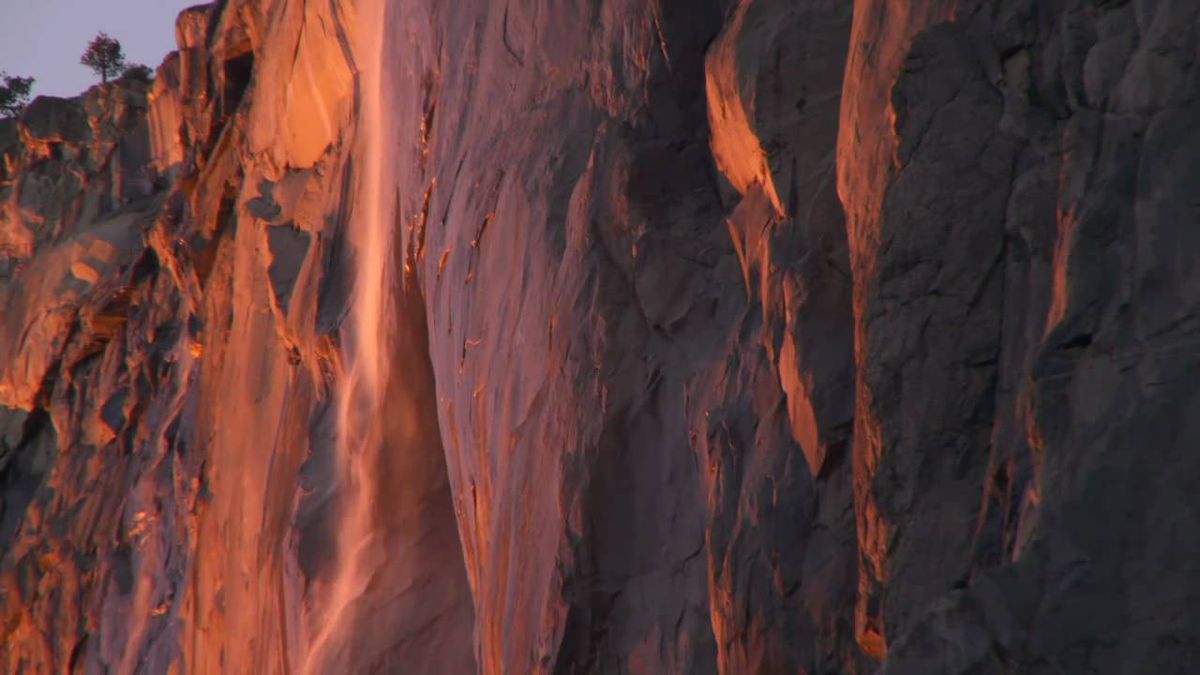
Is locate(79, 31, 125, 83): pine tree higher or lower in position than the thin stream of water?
higher

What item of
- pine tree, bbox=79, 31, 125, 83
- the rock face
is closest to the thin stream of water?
the rock face

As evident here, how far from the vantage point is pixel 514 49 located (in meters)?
8.91

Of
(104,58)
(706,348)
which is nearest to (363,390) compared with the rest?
(706,348)

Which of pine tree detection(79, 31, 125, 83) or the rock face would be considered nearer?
the rock face

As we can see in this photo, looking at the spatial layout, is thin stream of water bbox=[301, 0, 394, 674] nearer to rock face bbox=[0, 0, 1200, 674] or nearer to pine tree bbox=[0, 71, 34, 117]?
rock face bbox=[0, 0, 1200, 674]

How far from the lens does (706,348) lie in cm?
680

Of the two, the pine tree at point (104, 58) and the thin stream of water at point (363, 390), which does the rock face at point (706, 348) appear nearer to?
the thin stream of water at point (363, 390)

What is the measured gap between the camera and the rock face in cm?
391

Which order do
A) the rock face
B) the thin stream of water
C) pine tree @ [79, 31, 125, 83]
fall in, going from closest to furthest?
1. the rock face
2. the thin stream of water
3. pine tree @ [79, 31, 125, 83]

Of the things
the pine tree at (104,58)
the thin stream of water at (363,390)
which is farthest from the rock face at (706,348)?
the pine tree at (104,58)

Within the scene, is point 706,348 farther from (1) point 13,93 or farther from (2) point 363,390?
(1) point 13,93

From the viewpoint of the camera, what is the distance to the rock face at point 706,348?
3.91 meters

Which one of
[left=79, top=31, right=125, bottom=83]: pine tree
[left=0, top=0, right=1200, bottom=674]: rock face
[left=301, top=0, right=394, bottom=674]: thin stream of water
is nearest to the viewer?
[left=0, top=0, right=1200, bottom=674]: rock face

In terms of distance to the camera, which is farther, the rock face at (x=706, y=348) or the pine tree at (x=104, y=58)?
the pine tree at (x=104, y=58)
